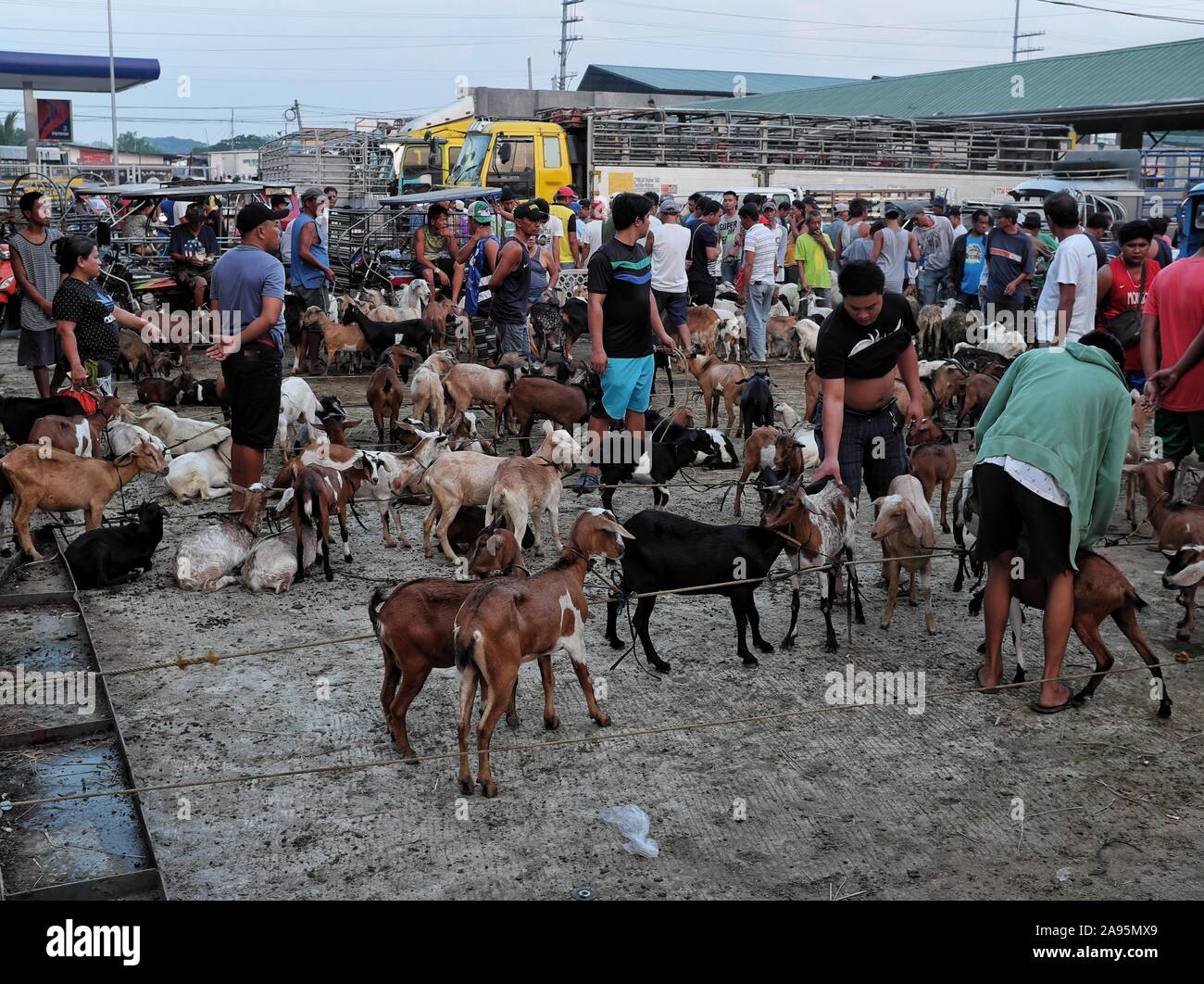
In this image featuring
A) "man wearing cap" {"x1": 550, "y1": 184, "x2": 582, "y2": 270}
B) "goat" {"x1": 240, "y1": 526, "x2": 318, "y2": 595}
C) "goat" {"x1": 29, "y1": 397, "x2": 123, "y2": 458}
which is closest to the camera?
"goat" {"x1": 240, "y1": 526, "x2": 318, "y2": 595}

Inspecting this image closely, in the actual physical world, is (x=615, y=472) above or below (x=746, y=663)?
above

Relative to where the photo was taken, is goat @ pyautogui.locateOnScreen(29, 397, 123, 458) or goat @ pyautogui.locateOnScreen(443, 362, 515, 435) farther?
goat @ pyautogui.locateOnScreen(443, 362, 515, 435)

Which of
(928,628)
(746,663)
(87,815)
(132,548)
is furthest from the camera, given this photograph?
(132,548)

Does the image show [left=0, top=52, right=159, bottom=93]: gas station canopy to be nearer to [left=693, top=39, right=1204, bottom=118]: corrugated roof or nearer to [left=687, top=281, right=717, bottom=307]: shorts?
[left=693, top=39, right=1204, bottom=118]: corrugated roof

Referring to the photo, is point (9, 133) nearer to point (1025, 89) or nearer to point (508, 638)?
point (1025, 89)

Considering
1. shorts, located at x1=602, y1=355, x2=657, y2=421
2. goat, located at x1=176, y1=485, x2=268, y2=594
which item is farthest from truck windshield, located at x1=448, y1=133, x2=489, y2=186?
goat, located at x1=176, y1=485, x2=268, y2=594

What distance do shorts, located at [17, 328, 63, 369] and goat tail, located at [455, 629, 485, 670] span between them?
597 centimetres

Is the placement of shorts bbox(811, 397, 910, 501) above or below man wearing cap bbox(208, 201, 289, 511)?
below

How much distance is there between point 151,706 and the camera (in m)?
5.10

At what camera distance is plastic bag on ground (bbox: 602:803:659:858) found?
12.9 ft

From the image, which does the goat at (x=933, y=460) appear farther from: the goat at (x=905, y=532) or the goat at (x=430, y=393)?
the goat at (x=430, y=393)

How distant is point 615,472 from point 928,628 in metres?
2.73
